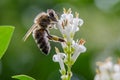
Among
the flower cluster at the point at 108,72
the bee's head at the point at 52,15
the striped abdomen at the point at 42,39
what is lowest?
the flower cluster at the point at 108,72

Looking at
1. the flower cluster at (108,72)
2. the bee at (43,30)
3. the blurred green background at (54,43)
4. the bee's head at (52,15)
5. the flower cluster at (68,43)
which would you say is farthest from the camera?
the blurred green background at (54,43)

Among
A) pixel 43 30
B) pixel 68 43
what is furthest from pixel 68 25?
pixel 43 30

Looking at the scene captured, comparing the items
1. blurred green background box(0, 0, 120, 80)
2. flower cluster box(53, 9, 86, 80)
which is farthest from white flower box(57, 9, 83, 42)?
Result: blurred green background box(0, 0, 120, 80)

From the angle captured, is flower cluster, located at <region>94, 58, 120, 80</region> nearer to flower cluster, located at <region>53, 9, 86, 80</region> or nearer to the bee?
flower cluster, located at <region>53, 9, 86, 80</region>

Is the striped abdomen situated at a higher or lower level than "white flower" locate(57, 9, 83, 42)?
lower

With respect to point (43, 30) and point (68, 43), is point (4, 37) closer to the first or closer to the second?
point (68, 43)

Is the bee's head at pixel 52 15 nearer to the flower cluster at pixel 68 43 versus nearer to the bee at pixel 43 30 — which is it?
the bee at pixel 43 30

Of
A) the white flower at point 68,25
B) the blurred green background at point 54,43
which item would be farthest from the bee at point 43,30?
the blurred green background at point 54,43
